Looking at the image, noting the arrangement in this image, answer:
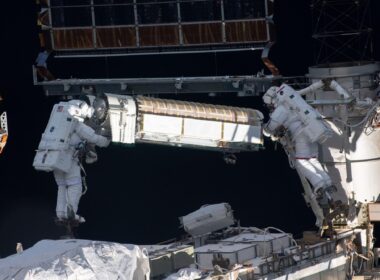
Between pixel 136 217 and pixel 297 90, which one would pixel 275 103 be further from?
pixel 136 217

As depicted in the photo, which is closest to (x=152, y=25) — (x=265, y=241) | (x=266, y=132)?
(x=266, y=132)

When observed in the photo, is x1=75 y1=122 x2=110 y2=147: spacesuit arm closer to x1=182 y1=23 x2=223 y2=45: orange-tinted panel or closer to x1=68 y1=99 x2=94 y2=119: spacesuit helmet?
x1=68 y1=99 x2=94 y2=119: spacesuit helmet

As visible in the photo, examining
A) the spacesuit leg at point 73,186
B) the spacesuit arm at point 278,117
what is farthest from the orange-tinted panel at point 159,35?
the spacesuit leg at point 73,186

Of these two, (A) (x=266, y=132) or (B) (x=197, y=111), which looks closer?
(A) (x=266, y=132)

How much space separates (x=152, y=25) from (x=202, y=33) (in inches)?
45.1

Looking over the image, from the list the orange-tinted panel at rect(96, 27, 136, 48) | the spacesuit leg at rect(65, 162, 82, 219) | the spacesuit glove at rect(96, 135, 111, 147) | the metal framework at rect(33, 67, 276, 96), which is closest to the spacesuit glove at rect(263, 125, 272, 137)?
the metal framework at rect(33, 67, 276, 96)

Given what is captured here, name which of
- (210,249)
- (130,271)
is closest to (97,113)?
(210,249)

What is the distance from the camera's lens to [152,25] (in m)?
44.7

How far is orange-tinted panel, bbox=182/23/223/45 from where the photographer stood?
145ft

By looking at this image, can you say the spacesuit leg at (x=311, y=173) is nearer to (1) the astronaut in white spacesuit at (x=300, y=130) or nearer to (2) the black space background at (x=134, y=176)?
(1) the astronaut in white spacesuit at (x=300, y=130)

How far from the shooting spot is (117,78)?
46.6 m

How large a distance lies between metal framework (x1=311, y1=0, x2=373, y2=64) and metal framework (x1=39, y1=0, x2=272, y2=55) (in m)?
1.28

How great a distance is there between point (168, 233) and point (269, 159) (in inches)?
126

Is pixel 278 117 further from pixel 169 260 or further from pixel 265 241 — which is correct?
pixel 169 260
